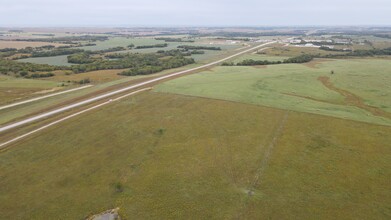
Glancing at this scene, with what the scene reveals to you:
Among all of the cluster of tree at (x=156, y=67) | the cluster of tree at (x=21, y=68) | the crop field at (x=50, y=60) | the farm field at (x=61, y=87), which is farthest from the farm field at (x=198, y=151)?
the crop field at (x=50, y=60)

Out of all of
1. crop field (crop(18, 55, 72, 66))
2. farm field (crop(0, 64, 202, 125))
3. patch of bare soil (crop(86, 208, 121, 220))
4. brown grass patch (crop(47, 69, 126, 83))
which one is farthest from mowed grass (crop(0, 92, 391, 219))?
crop field (crop(18, 55, 72, 66))

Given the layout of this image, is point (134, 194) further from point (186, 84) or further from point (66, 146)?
point (186, 84)

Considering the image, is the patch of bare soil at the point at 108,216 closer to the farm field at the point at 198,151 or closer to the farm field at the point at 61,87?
the farm field at the point at 198,151

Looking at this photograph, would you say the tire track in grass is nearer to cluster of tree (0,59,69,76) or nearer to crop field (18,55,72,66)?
cluster of tree (0,59,69,76)

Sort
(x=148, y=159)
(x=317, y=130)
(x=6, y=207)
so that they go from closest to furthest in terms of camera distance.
Answer: 1. (x=6, y=207)
2. (x=148, y=159)
3. (x=317, y=130)

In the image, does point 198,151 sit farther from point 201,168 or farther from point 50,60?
point 50,60

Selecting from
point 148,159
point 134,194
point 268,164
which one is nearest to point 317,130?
point 268,164
